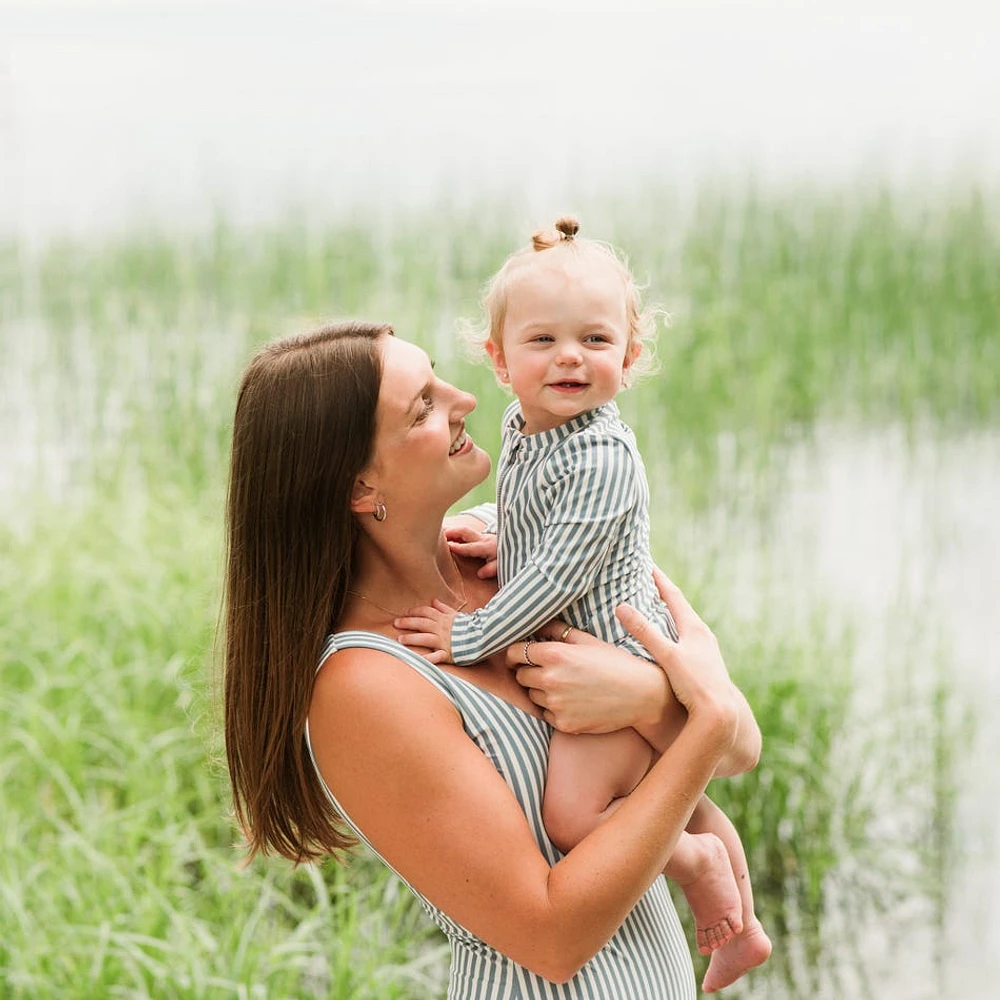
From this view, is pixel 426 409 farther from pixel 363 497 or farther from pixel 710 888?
pixel 710 888

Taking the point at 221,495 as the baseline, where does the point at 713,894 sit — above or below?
above

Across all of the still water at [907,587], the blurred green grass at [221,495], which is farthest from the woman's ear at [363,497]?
the still water at [907,587]

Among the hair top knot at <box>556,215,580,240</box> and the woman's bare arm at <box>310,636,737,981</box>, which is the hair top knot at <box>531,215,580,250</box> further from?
the woman's bare arm at <box>310,636,737,981</box>

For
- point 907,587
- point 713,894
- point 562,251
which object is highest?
point 562,251

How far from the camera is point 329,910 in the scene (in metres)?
2.72

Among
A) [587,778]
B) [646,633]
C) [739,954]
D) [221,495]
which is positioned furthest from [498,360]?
[221,495]

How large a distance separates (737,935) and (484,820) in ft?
1.77

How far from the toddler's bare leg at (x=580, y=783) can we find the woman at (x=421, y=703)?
0.05 feet

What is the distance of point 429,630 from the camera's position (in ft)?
4.74

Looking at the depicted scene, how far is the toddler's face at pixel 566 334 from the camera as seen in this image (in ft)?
4.90

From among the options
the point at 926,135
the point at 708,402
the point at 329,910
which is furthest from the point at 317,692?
the point at 926,135

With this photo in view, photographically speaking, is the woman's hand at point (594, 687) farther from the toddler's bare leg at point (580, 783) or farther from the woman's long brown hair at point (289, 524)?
the woman's long brown hair at point (289, 524)

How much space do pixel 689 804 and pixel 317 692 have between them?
1.25ft

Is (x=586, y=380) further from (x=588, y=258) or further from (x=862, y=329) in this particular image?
(x=862, y=329)
